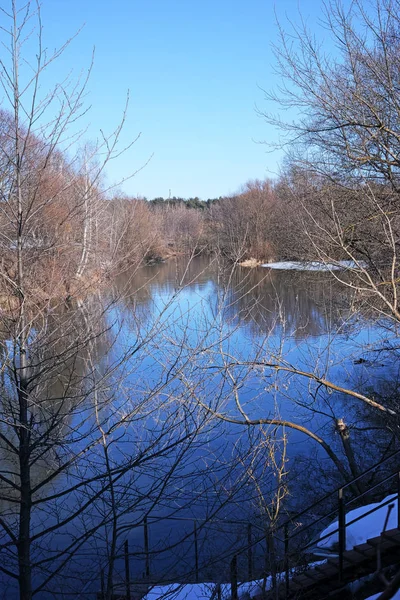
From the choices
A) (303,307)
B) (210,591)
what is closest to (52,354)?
(210,591)

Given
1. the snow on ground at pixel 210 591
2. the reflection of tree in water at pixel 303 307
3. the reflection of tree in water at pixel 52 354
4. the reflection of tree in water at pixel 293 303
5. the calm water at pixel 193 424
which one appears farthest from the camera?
the reflection of tree in water at pixel 303 307

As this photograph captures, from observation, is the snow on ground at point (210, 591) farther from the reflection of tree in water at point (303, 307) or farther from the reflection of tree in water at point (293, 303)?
the reflection of tree in water at point (303, 307)

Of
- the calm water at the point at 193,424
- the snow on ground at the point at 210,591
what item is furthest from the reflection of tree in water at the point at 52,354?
the snow on ground at the point at 210,591

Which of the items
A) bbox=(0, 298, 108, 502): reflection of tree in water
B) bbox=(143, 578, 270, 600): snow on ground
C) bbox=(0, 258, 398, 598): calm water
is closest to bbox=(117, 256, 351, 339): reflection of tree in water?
bbox=(0, 258, 398, 598): calm water

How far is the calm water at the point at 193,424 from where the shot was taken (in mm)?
4309

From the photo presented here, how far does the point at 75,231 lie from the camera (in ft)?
12.7

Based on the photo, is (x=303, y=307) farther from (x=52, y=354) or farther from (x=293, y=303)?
(x=52, y=354)

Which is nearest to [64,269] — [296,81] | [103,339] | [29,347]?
[29,347]

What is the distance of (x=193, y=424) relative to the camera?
5.25m

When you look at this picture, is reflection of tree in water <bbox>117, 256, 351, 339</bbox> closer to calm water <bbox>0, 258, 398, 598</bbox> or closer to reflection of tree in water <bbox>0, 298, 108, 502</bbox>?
calm water <bbox>0, 258, 398, 598</bbox>

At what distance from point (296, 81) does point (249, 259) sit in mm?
23509

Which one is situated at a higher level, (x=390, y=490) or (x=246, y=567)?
(x=390, y=490)

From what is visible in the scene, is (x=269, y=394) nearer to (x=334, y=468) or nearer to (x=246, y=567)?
(x=334, y=468)

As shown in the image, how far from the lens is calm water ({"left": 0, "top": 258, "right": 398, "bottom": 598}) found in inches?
170
